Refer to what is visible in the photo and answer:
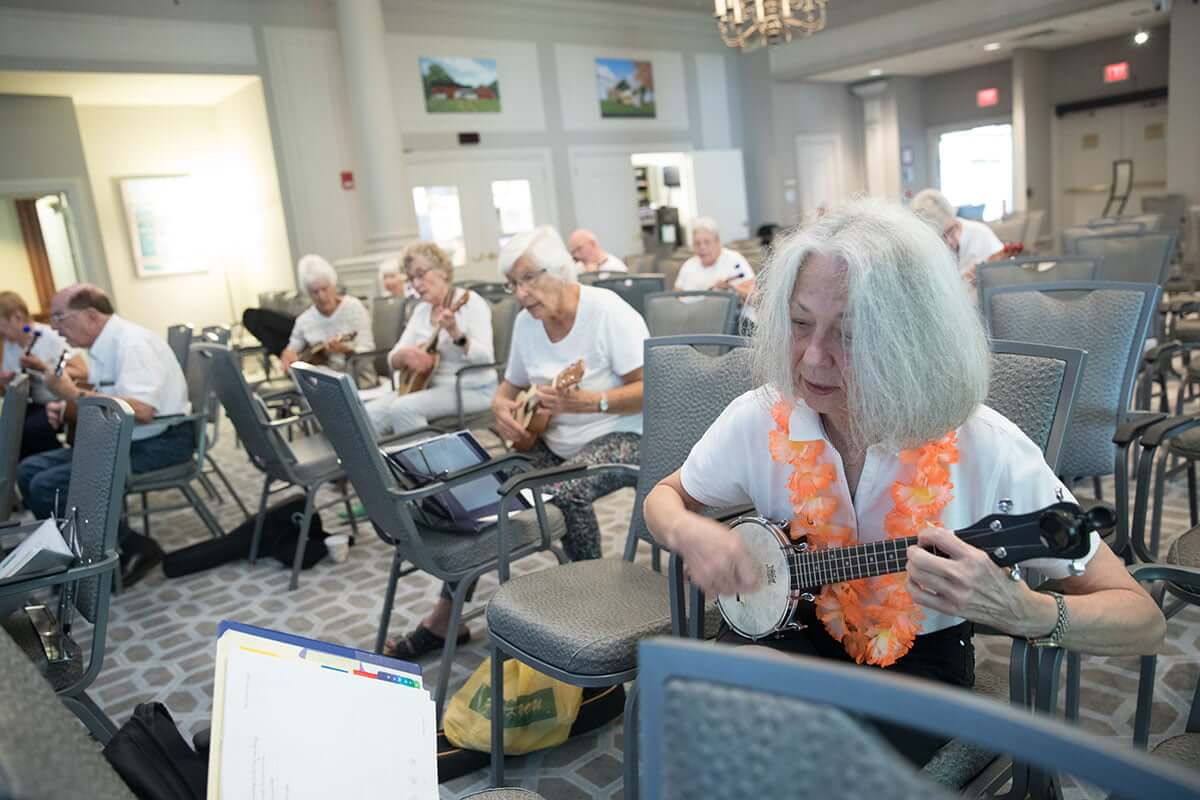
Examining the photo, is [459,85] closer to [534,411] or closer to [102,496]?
[534,411]

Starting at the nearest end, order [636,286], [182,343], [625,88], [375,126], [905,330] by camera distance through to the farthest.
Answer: [905,330] → [636,286] → [182,343] → [375,126] → [625,88]

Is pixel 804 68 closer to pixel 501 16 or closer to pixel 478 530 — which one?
pixel 501 16

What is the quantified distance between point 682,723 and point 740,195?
11.8 meters

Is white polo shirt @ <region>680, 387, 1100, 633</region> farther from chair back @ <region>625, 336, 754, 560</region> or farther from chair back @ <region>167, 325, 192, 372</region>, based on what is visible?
chair back @ <region>167, 325, 192, 372</region>

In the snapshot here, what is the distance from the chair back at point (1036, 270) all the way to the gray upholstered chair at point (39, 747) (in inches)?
125

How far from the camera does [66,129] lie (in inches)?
333

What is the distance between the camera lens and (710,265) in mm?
5789

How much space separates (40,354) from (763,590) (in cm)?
462

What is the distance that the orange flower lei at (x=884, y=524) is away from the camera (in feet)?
4.00

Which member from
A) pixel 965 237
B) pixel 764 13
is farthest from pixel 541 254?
pixel 764 13

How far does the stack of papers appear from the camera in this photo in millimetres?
966

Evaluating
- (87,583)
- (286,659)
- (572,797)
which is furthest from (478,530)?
(286,659)

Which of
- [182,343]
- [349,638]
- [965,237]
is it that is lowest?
[349,638]

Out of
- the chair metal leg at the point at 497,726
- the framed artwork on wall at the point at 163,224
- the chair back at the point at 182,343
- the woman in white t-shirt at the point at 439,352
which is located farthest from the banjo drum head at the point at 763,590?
the framed artwork on wall at the point at 163,224
